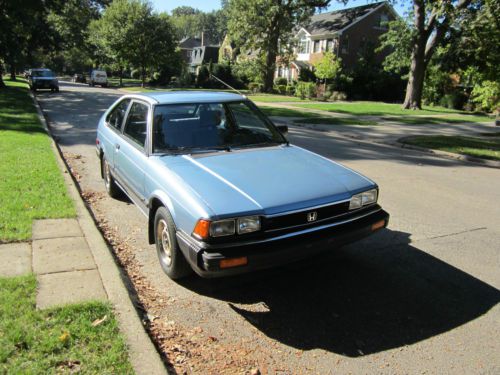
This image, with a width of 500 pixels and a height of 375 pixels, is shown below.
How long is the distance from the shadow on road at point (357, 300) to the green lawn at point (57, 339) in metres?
1.06

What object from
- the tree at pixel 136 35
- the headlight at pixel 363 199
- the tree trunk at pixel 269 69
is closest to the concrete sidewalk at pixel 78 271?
the headlight at pixel 363 199

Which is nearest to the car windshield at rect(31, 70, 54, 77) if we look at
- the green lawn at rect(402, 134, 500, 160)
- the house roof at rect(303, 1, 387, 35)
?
the green lawn at rect(402, 134, 500, 160)

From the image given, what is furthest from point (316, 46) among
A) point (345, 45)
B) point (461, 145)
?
point (461, 145)

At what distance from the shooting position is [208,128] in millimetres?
4910

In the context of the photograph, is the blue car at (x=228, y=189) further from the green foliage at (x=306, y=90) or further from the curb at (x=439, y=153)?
the green foliage at (x=306, y=90)

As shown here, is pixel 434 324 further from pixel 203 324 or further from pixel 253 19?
pixel 253 19

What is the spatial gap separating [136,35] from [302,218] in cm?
5206

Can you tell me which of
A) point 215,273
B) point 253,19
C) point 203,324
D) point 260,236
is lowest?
point 203,324

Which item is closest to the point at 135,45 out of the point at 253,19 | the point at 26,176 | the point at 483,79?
the point at 253,19

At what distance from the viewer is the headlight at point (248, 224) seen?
3390mm

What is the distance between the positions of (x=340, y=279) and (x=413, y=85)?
28696 millimetres

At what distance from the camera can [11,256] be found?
4387mm

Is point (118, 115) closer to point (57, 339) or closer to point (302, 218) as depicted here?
point (302, 218)

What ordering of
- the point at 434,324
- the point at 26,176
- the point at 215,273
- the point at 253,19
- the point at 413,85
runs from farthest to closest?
the point at 253,19, the point at 413,85, the point at 26,176, the point at 434,324, the point at 215,273
